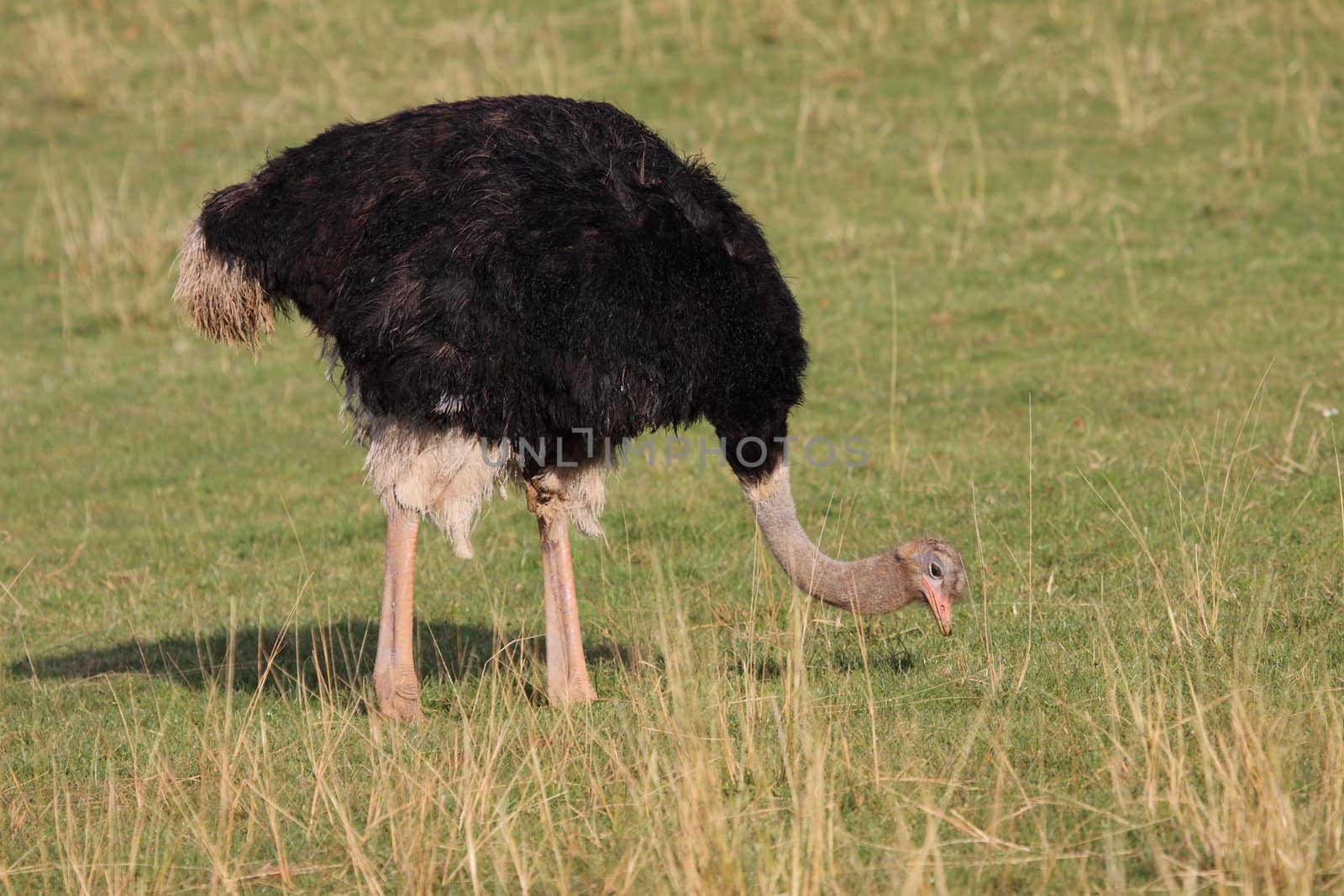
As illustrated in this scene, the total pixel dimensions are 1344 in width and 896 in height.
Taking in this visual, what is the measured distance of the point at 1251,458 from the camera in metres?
9.02

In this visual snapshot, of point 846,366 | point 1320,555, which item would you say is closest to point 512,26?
Result: point 846,366

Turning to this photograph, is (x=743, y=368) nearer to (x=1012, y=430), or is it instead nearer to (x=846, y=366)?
(x=1012, y=430)

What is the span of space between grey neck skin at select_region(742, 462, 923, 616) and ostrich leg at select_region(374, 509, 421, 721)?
4.62 feet

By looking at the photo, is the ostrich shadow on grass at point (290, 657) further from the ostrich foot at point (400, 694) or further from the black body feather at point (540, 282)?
the black body feather at point (540, 282)

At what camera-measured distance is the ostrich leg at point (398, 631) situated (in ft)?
21.9

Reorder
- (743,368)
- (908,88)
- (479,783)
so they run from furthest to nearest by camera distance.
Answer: (908,88) < (743,368) < (479,783)

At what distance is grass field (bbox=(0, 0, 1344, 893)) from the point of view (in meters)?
4.80

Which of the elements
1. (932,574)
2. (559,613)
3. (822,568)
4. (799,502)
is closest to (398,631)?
(559,613)

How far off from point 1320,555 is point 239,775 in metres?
4.54

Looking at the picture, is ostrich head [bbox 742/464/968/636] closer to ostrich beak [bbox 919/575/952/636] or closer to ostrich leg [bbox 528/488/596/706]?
ostrich beak [bbox 919/575/952/636]

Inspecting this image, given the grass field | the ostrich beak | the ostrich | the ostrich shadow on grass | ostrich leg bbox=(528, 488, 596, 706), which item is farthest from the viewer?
the ostrich shadow on grass

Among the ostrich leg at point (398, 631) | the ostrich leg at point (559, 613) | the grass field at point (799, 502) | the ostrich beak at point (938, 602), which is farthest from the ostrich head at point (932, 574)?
the ostrich leg at point (398, 631)

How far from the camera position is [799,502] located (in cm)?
953

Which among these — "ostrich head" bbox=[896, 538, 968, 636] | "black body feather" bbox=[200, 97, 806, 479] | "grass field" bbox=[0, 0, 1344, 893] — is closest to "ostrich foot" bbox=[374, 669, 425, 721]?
"grass field" bbox=[0, 0, 1344, 893]
